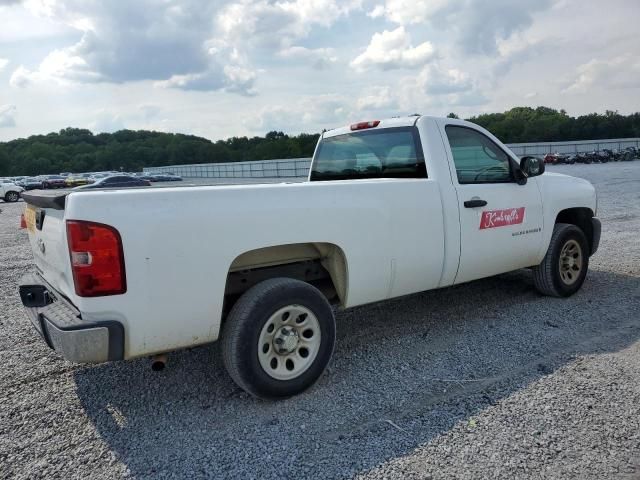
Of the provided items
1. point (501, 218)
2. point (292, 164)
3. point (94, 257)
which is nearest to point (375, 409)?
point (94, 257)

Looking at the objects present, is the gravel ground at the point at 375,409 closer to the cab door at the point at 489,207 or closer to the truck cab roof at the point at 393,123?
the cab door at the point at 489,207

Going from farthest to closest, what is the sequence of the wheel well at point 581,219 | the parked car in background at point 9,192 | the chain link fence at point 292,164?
the chain link fence at point 292,164 < the parked car in background at point 9,192 < the wheel well at point 581,219

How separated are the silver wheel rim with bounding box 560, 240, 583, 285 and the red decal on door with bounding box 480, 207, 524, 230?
1024 millimetres

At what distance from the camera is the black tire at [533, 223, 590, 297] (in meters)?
5.43

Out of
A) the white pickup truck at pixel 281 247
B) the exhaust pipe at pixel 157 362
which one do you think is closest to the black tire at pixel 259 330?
the white pickup truck at pixel 281 247

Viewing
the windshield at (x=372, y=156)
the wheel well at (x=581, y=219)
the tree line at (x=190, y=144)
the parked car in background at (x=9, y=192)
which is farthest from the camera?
the tree line at (x=190, y=144)

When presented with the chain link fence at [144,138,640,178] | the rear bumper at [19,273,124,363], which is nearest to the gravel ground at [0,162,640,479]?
the rear bumper at [19,273,124,363]

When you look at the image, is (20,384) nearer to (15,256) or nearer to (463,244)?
(463,244)

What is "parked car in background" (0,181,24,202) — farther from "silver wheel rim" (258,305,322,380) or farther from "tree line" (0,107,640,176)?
"tree line" (0,107,640,176)

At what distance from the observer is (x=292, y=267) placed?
3967 mm

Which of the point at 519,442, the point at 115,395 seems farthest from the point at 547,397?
the point at 115,395

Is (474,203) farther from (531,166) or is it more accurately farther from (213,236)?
(213,236)

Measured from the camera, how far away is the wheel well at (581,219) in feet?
19.6

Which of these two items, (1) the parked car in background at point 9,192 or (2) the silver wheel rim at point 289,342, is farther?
(1) the parked car in background at point 9,192
